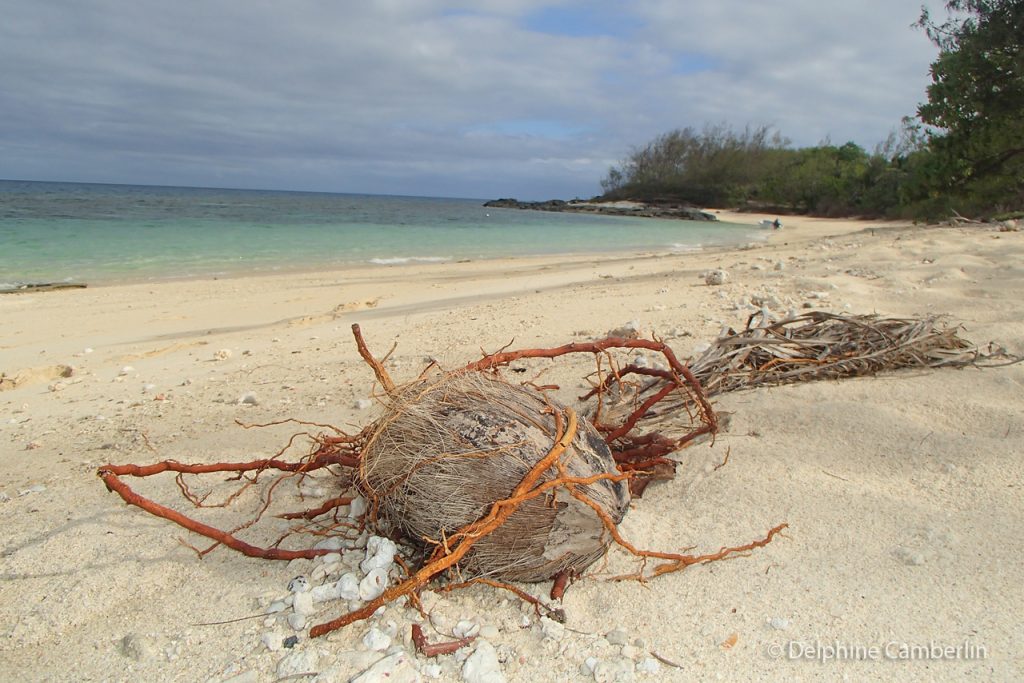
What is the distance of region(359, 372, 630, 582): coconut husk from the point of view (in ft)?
6.19

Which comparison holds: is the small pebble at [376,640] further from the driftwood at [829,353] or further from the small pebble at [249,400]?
the small pebble at [249,400]

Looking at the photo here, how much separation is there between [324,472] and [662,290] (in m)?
4.84

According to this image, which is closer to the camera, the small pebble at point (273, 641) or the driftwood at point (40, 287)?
the small pebble at point (273, 641)

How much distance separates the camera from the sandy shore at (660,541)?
5.76ft

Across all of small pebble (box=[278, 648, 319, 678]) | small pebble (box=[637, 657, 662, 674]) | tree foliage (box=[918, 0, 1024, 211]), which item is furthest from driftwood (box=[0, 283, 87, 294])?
tree foliage (box=[918, 0, 1024, 211])

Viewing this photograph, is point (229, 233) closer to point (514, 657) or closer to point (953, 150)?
point (953, 150)

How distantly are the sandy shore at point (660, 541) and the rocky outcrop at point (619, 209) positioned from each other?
3402cm

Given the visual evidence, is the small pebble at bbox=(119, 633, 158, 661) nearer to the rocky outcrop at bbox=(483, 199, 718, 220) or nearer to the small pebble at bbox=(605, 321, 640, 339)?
the small pebble at bbox=(605, 321, 640, 339)

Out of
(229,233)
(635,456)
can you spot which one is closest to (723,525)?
(635,456)

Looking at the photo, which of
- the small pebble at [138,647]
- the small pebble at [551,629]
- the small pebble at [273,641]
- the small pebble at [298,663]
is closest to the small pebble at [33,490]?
the small pebble at [138,647]

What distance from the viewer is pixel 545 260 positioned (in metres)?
14.6

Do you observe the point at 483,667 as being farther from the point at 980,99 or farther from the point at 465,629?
the point at 980,99

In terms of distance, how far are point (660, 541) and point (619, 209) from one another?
43648mm

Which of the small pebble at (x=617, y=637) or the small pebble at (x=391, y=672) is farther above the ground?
the small pebble at (x=617, y=637)
